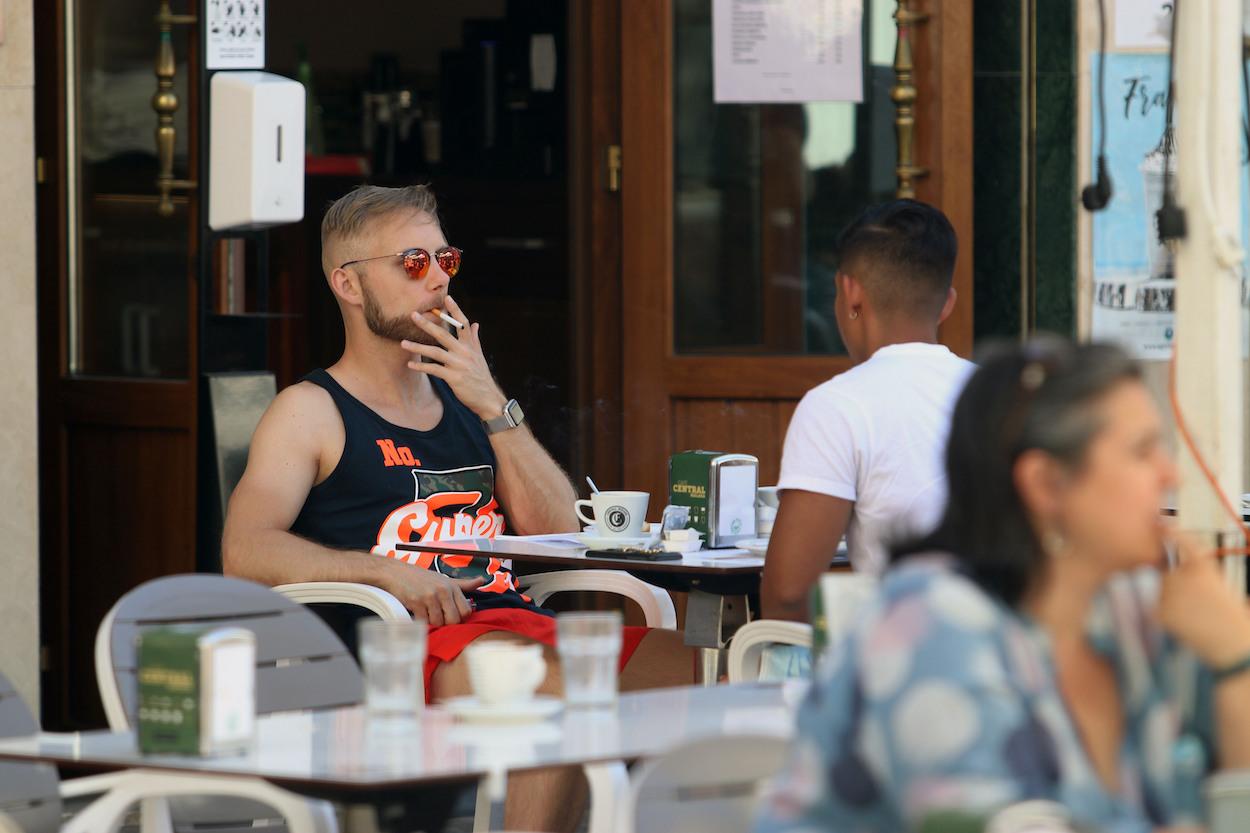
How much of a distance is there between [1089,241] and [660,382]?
Answer: 4.38ft

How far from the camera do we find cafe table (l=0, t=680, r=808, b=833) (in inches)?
84.4

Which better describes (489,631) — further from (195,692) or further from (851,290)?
(195,692)

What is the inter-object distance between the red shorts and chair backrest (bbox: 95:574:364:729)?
0.61 meters

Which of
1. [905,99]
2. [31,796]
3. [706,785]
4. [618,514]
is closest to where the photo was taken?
[706,785]

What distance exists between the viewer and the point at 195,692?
2264 mm

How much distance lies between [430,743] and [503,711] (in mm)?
164

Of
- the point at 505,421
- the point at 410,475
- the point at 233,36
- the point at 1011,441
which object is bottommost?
the point at 410,475

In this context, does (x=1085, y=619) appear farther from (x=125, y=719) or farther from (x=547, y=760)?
(x=125, y=719)

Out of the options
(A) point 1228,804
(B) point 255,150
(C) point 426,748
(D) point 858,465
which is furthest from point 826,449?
(B) point 255,150

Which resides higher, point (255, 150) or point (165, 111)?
point (165, 111)

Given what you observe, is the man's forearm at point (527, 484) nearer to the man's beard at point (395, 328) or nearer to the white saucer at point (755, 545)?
the man's beard at point (395, 328)

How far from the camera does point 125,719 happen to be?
288 centimetres

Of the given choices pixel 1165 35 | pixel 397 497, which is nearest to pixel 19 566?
pixel 397 497

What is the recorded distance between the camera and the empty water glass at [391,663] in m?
2.42
